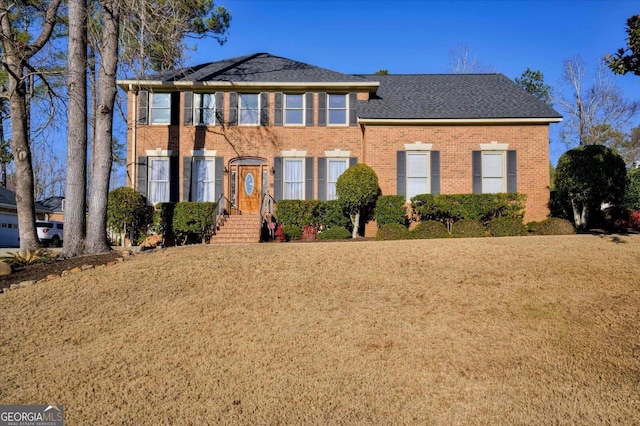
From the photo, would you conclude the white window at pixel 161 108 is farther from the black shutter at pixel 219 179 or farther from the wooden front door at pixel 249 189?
the wooden front door at pixel 249 189

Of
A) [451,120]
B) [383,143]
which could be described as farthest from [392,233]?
[451,120]

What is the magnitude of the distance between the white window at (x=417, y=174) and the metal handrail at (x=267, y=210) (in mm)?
4920

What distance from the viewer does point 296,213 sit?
15.9 m

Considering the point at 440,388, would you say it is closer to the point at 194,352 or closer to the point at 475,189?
the point at 194,352

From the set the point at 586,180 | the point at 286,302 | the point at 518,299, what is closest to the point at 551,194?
the point at 586,180

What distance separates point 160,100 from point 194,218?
16.9 ft

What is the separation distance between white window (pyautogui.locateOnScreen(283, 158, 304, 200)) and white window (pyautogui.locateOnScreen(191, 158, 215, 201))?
2.74 meters

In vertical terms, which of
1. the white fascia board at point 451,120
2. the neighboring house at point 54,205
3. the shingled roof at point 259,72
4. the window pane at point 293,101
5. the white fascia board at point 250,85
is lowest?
the neighboring house at point 54,205

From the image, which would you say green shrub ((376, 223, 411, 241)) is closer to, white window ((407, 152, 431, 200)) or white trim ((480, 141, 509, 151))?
white window ((407, 152, 431, 200))

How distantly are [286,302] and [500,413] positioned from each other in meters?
3.54

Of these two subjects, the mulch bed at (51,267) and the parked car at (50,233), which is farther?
the parked car at (50,233)

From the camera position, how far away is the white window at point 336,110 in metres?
17.5

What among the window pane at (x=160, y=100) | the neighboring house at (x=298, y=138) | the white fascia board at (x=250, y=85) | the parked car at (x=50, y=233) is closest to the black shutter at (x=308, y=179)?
the neighboring house at (x=298, y=138)

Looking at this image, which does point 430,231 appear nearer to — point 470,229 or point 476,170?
point 470,229
